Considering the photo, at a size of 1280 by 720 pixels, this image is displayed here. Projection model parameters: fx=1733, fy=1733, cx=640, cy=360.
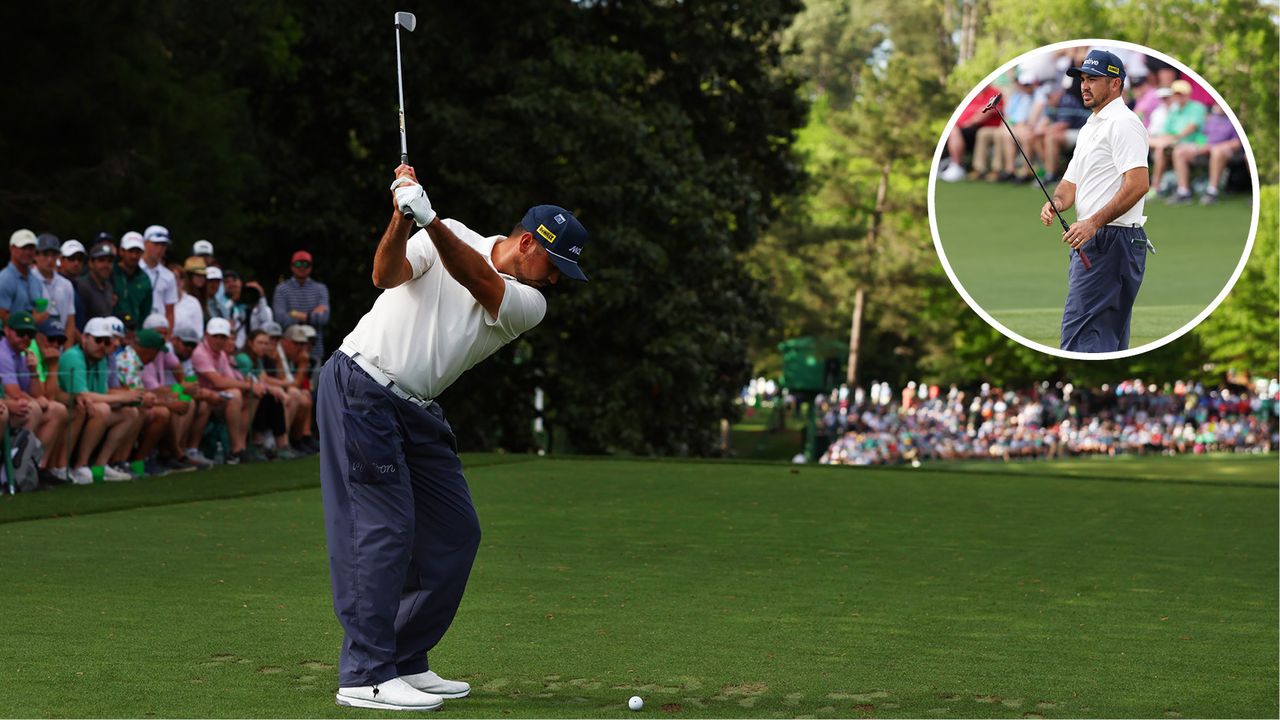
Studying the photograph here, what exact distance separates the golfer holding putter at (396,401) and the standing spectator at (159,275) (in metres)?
10.3

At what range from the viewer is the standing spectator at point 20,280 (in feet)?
45.8

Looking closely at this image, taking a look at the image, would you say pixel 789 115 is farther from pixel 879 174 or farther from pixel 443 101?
pixel 879 174

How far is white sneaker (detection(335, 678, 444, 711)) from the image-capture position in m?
6.07

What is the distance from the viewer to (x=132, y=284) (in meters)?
16.1

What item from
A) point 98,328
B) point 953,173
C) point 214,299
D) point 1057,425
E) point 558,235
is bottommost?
point 1057,425

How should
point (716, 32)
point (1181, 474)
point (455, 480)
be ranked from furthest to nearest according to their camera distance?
point (1181, 474) → point (716, 32) → point (455, 480)

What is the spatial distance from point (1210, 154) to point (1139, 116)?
1.30ft

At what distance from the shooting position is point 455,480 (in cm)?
666

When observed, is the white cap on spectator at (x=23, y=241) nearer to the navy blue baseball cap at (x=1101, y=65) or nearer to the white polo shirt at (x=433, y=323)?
the white polo shirt at (x=433, y=323)

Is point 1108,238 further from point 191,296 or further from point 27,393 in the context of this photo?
point 191,296

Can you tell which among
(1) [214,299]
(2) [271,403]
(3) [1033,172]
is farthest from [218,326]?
(3) [1033,172]

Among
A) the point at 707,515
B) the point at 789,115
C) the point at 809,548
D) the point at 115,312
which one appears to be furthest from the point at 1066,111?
the point at 789,115

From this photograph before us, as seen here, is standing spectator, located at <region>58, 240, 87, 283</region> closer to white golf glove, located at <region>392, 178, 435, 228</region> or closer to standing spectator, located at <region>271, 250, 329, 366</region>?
standing spectator, located at <region>271, 250, 329, 366</region>

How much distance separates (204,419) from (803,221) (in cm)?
5331
